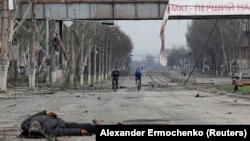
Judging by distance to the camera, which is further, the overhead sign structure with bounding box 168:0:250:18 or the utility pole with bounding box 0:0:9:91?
the utility pole with bounding box 0:0:9:91

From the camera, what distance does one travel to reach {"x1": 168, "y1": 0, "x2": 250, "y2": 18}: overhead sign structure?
4532 cm

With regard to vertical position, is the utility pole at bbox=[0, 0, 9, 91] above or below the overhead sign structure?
below

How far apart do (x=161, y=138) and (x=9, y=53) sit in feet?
130

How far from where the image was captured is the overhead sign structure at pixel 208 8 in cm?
4532

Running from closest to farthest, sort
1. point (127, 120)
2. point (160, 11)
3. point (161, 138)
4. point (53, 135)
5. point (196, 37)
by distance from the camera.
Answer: point (161, 138) → point (53, 135) → point (127, 120) → point (160, 11) → point (196, 37)

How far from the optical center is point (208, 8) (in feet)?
153

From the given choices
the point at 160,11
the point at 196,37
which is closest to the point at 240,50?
the point at 196,37

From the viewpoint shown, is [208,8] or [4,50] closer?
[208,8]

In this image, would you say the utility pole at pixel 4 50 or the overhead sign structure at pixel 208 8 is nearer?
the overhead sign structure at pixel 208 8

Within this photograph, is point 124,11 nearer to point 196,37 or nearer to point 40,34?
point 40,34

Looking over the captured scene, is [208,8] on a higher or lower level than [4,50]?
higher

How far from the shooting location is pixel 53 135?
13.9m

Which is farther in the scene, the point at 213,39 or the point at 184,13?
the point at 213,39

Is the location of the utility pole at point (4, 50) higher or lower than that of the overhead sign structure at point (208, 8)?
lower
